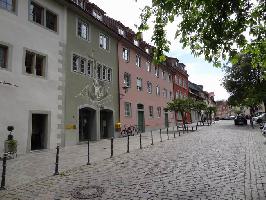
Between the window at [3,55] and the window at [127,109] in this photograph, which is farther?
the window at [127,109]

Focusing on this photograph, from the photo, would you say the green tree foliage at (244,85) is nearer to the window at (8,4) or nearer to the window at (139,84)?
the window at (139,84)

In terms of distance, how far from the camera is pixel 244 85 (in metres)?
48.1

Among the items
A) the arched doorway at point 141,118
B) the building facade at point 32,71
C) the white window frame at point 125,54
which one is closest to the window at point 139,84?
the arched doorway at point 141,118

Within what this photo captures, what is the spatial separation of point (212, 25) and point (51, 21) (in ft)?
48.9

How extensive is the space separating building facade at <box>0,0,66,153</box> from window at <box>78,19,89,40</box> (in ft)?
7.55

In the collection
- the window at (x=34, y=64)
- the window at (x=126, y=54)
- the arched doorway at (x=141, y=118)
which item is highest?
the window at (x=126, y=54)

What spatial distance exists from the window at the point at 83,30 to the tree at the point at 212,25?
1549 centimetres

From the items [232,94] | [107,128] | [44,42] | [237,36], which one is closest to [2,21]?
[44,42]

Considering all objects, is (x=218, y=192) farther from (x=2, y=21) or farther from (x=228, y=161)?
(x=2, y=21)

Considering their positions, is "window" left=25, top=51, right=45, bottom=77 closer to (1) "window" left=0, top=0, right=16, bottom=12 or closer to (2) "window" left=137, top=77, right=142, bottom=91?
(1) "window" left=0, top=0, right=16, bottom=12

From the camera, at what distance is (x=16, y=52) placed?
16.6 metres

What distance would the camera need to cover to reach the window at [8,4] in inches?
639

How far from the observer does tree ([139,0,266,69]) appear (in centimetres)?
714

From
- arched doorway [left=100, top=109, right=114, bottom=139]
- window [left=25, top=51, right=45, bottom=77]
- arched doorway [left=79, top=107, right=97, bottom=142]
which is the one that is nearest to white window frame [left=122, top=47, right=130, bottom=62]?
arched doorway [left=100, top=109, right=114, bottom=139]
